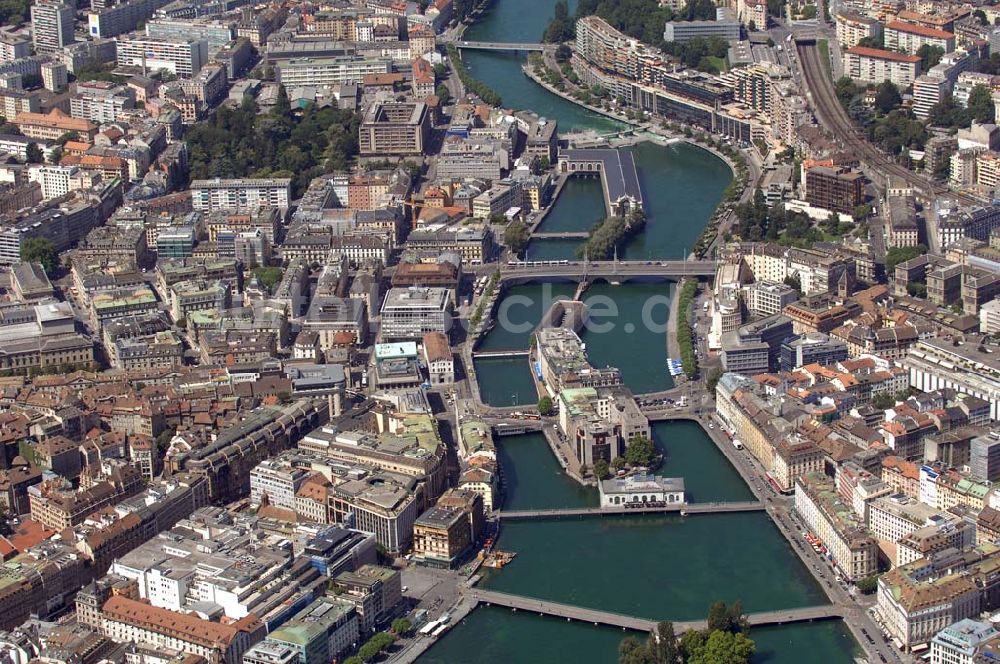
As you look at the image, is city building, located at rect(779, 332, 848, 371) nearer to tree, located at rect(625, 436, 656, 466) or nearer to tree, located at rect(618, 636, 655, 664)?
tree, located at rect(625, 436, 656, 466)

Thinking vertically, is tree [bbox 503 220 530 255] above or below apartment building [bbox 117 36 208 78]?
below

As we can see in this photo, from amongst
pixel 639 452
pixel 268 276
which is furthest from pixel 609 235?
pixel 639 452

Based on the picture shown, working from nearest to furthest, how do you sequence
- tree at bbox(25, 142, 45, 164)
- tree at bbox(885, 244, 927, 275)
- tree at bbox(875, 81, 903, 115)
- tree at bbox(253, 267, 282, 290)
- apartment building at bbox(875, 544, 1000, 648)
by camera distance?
apartment building at bbox(875, 544, 1000, 648) → tree at bbox(885, 244, 927, 275) → tree at bbox(253, 267, 282, 290) → tree at bbox(25, 142, 45, 164) → tree at bbox(875, 81, 903, 115)

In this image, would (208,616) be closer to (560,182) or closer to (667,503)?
(667,503)

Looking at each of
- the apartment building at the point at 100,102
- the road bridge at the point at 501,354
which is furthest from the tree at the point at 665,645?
the apartment building at the point at 100,102

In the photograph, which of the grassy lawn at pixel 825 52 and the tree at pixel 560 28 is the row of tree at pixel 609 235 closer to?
the grassy lawn at pixel 825 52

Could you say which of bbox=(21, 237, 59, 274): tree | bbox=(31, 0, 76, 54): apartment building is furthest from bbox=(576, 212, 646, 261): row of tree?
bbox=(31, 0, 76, 54): apartment building
